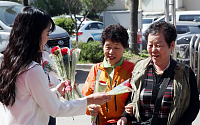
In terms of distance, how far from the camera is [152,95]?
2.47 meters

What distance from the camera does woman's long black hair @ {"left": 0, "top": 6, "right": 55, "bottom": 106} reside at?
1940mm

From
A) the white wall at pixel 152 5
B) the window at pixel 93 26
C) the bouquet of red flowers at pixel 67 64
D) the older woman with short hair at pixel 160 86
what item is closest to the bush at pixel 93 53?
the window at pixel 93 26

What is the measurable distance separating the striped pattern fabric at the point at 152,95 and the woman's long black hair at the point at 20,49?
42.0 inches

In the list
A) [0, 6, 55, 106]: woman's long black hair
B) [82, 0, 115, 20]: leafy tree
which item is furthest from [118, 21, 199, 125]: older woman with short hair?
[82, 0, 115, 20]: leafy tree

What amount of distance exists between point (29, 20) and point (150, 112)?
134 cm

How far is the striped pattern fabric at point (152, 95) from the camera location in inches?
94.8

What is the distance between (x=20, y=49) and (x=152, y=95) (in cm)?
124

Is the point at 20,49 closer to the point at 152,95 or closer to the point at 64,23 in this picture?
the point at 152,95

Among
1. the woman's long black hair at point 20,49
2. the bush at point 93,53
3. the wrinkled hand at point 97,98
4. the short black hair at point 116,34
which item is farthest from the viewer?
the bush at point 93,53

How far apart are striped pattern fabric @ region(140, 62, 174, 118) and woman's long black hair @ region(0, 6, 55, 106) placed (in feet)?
3.50

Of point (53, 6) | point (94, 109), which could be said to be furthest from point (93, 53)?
point (53, 6)

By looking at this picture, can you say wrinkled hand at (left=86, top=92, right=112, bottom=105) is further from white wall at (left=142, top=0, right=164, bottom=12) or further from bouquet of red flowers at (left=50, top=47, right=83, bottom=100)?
white wall at (left=142, top=0, right=164, bottom=12)

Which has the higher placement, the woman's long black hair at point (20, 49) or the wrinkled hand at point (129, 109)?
the woman's long black hair at point (20, 49)

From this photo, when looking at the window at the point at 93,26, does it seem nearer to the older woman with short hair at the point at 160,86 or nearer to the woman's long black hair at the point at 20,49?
the older woman with short hair at the point at 160,86
